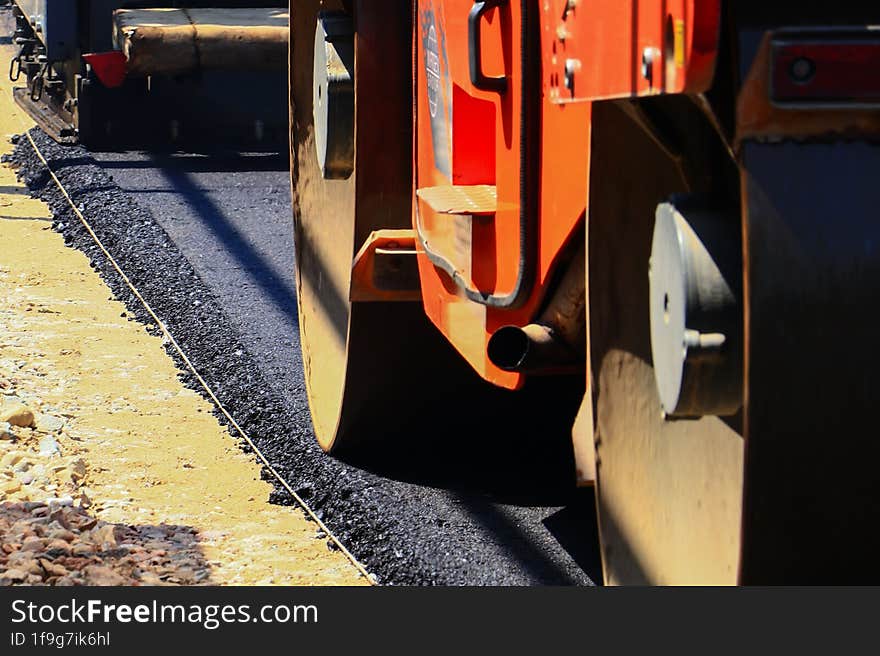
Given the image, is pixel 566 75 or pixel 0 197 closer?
pixel 566 75

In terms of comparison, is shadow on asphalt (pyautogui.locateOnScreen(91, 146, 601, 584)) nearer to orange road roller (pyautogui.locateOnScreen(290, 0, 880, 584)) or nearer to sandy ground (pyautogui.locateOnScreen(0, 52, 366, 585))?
sandy ground (pyautogui.locateOnScreen(0, 52, 366, 585))

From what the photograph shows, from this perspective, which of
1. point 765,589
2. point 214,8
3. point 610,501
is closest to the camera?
point 765,589

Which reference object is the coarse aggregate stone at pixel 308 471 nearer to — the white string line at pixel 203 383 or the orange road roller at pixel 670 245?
the white string line at pixel 203 383

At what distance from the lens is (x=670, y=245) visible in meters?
2.03

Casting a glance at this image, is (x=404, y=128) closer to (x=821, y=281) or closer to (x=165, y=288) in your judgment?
(x=821, y=281)

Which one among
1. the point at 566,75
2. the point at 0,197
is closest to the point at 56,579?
the point at 566,75

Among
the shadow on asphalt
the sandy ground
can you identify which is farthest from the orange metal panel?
the shadow on asphalt

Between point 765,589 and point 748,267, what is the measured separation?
43 cm

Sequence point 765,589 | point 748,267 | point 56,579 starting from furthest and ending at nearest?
point 56,579 → point 765,589 → point 748,267

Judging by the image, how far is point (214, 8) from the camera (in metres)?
11.1

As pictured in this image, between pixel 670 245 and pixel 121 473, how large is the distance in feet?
10.1

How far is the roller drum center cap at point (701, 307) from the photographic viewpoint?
6.36 ft

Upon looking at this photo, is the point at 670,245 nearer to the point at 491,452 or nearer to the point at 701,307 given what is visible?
the point at 701,307

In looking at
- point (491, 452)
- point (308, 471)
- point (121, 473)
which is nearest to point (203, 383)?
point (121, 473)
